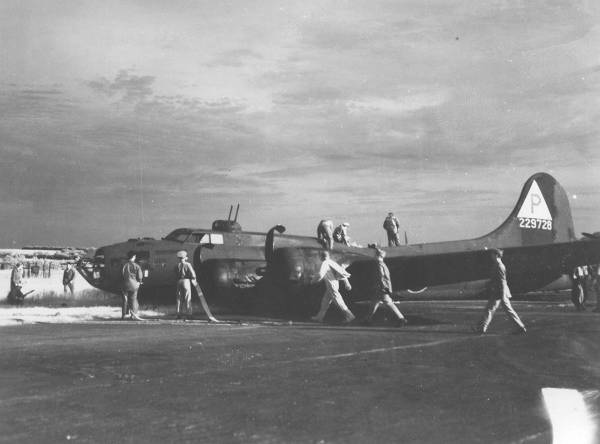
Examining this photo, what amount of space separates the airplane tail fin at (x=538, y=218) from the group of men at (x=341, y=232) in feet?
13.5

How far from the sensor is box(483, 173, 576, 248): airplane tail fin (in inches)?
1005

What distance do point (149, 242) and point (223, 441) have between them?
1470cm

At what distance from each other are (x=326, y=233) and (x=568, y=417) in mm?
13341

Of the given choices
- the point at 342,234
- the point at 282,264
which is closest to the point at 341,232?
the point at 342,234

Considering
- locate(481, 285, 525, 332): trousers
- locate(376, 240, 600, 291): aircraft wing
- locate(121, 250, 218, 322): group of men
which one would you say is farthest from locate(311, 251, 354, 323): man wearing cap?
locate(481, 285, 525, 332): trousers

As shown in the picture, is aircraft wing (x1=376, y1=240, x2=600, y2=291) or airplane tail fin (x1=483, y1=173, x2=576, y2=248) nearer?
aircraft wing (x1=376, y1=240, x2=600, y2=291)

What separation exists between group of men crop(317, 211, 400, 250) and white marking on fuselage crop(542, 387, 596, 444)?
12.1 m

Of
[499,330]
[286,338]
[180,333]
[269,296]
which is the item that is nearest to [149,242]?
[269,296]

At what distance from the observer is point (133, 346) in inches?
421

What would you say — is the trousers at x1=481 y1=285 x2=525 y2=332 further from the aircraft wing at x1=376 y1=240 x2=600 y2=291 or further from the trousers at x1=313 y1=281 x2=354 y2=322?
the trousers at x1=313 y1=281 x2=354 y2=322

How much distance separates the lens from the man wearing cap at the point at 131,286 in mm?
16484

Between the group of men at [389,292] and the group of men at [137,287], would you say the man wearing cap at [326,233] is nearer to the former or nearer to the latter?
the group of men at [389,292]

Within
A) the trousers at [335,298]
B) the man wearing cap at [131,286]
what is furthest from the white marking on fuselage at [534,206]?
the man wearing cap at [131,286]

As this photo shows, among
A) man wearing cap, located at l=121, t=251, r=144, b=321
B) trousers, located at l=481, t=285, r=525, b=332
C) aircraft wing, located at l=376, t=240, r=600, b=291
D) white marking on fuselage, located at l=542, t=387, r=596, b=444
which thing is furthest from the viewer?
aircraft wing, located at l=376, t=240, r=600, b=291
